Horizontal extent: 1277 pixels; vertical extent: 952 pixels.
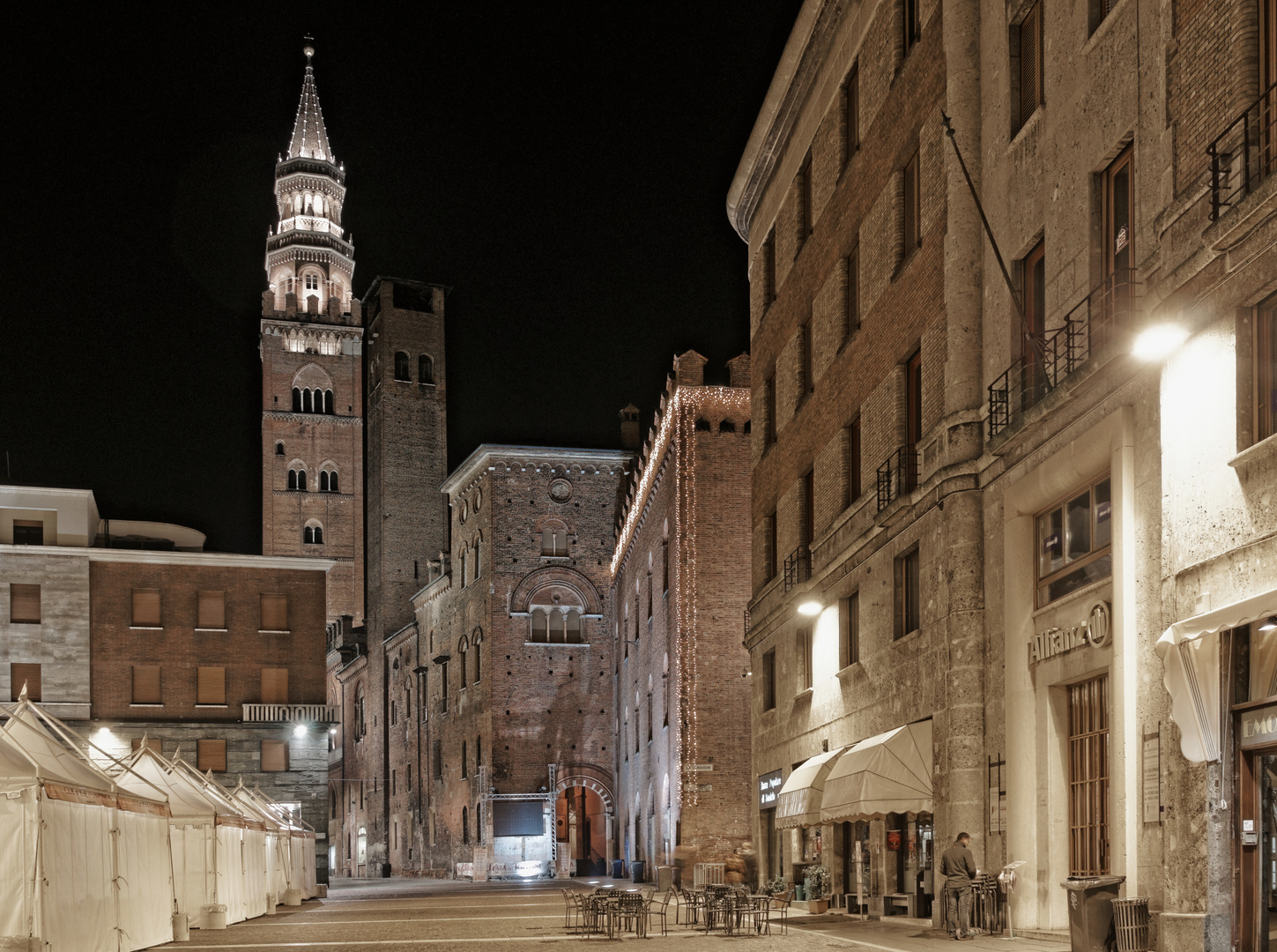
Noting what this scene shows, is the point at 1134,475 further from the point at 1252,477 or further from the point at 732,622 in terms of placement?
the point at 732,622

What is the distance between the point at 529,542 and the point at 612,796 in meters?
11.6

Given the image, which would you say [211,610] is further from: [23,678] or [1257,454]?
[1257,454]

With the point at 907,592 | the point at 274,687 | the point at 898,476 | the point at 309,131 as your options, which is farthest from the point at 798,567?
the point at 309,131

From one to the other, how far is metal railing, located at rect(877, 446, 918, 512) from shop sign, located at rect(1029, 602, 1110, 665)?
14.3 feet

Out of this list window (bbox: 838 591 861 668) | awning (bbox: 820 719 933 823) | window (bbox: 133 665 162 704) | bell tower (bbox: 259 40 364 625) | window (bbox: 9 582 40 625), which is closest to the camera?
awning (bbox: 820 719 933 823)

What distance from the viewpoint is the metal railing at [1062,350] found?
14.7 meters

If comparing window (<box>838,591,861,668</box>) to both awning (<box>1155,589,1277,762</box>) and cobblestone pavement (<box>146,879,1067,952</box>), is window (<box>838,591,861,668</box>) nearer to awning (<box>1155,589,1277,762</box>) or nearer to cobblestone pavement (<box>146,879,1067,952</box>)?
cobblestone pavement (<box>146,879,1067,952</box>)

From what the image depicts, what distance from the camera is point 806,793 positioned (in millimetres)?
22500

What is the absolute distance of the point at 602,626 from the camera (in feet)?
214

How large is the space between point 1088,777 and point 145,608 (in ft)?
130

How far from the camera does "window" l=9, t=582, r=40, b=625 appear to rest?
47531 millimetres

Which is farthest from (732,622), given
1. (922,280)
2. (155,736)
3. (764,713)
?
(922,280)

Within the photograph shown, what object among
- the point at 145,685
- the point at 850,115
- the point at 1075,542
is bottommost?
the point at 145,685

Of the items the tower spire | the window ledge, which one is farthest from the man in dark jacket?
the tower spire
